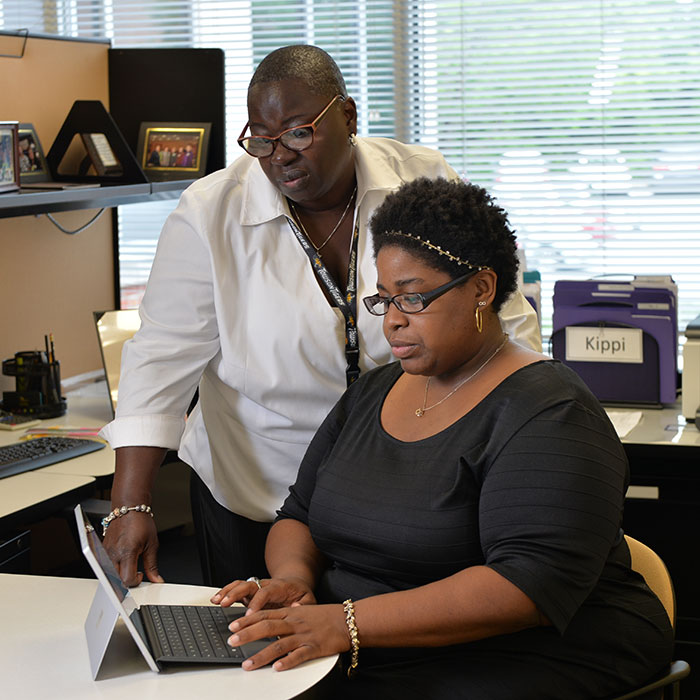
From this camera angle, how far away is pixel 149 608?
1.56 m

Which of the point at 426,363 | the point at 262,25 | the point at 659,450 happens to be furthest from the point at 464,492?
the point at 262,25

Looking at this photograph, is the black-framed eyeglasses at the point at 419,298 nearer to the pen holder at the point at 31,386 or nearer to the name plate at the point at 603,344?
the name plate at the point at 603,344

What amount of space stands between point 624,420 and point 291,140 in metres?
1.57

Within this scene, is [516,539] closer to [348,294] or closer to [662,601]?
[662,601]

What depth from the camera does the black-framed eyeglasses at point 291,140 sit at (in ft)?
5.94

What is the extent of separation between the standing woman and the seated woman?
0.20 m

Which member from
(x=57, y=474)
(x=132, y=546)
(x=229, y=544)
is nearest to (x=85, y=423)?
(x=57, y=474)

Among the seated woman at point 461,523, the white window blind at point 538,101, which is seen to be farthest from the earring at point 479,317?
the white window blind at point 538,101

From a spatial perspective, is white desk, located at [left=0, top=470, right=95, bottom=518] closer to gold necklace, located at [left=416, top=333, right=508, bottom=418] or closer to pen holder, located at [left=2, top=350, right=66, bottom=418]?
pen holder, located at [left=2, top=350, right=66, bottom=418]

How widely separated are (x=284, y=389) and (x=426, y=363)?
38cm

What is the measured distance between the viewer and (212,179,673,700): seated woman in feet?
4.83

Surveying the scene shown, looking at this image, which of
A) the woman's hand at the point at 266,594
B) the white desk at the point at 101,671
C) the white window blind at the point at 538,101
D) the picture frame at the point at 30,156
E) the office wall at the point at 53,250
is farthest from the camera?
the white window blind at the point at 538,101

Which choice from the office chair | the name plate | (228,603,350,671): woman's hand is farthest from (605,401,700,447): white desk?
(228,603,350,671): woman's hand

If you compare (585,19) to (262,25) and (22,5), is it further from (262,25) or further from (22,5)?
(22,5)
